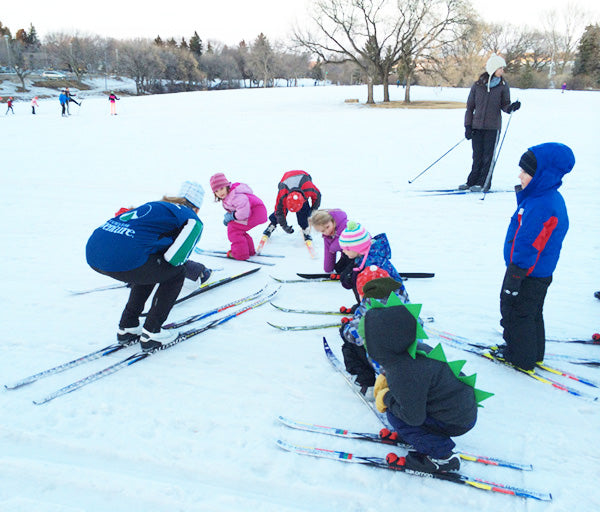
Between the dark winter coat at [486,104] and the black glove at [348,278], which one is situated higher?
the dark winter coat at [486,104]

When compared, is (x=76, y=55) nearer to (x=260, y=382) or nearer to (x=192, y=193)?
(x=192, y=193)

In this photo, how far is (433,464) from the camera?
2.19 m

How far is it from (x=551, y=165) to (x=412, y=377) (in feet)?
5.58

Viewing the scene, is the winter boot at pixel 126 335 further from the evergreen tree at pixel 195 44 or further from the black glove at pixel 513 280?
the evergreen tree at pixel 195 44

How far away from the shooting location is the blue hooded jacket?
268cm

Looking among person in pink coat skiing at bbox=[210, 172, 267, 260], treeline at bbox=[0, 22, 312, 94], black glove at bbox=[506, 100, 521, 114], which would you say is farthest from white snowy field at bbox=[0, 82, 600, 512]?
treeline at bbox=[0, 22, 312, 94]

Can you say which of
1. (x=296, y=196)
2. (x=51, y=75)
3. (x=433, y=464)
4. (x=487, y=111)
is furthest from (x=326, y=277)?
(x=51, y=75)

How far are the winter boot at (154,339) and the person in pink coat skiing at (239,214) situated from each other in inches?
80.3

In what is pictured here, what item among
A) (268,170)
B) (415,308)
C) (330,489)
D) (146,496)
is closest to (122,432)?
(146,496)

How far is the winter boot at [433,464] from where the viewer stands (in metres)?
2.18

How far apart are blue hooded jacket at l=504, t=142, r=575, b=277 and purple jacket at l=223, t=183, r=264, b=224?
127 inches

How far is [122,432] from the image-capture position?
8.28 feet

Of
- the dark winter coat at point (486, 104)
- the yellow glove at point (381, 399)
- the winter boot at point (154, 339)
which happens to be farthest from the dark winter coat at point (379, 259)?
the dark winter coat at point (486, 104)

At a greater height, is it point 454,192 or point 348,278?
point 454,192
